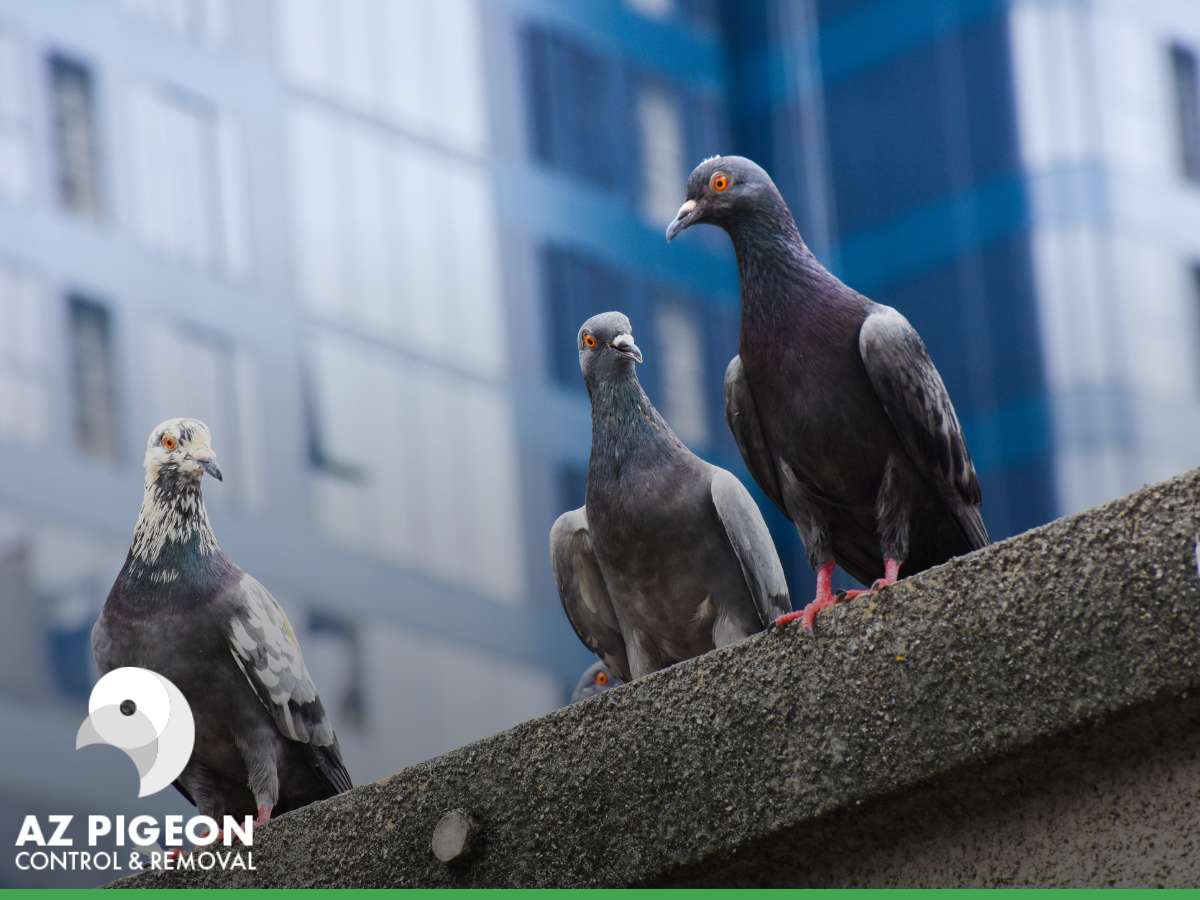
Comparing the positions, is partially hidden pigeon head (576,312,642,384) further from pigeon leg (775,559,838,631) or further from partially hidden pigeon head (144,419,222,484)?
partially hidden pigeon head (144,419,222,484)

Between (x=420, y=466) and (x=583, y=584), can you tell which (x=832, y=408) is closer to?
(x=583, y=584)

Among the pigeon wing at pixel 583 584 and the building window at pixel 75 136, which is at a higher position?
the building window at pixel 75 136

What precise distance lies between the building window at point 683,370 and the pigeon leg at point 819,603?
43.1ft

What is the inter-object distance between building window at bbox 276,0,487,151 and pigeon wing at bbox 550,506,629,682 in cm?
1093

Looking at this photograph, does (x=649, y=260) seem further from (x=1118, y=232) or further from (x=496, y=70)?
(x=1118, y=232)

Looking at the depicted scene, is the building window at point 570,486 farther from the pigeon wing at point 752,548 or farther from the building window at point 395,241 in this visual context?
the pigeon wing at point 752,548

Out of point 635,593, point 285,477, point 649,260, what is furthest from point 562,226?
point 635,593

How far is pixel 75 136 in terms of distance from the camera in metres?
15.0

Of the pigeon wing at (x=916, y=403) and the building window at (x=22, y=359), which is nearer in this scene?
the pigeon wing at (x=916, y=403)

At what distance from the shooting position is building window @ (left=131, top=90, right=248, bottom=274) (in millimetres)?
15258

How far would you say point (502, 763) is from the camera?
3.93 metres

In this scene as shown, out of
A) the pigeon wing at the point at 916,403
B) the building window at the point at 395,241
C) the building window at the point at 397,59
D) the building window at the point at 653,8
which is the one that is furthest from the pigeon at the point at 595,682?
the building window at the point at 653,8

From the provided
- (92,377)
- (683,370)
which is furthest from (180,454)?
(683,370)

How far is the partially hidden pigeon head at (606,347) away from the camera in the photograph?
5645 mm
